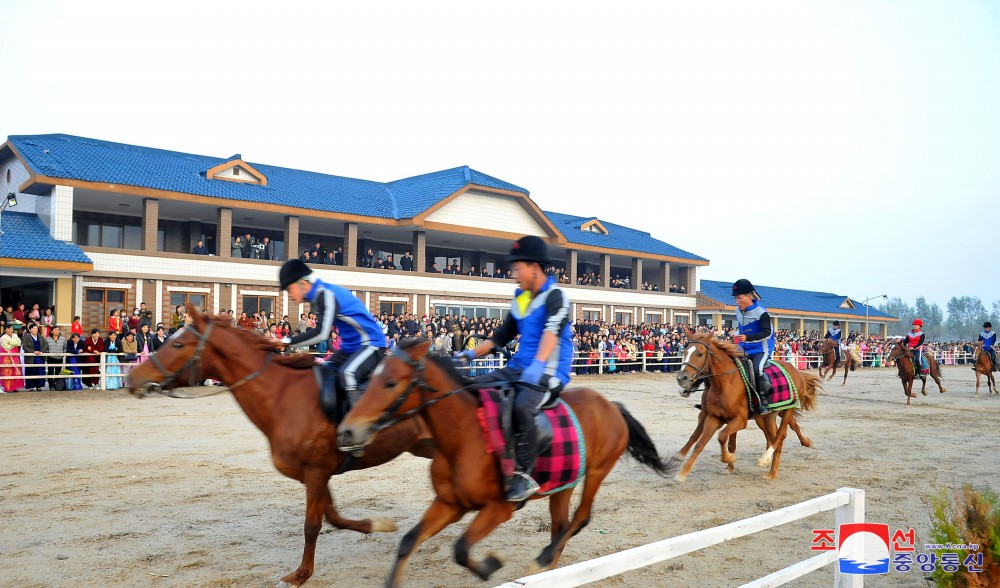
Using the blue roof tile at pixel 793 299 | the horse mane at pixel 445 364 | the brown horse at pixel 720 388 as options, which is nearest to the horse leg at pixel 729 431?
the brown horse at pixel 720 388

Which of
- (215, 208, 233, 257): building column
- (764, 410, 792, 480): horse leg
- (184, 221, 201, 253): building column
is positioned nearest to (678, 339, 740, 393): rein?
(764, 410, 792, 480): horse leg

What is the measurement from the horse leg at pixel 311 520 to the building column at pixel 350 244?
24.0 m

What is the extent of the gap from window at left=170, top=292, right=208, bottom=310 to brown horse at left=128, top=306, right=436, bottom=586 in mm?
20438

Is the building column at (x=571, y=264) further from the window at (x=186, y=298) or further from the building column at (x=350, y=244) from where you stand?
the window at (x=186, y=298)

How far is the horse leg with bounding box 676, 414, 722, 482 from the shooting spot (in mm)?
8523

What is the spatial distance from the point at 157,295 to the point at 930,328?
174729mm

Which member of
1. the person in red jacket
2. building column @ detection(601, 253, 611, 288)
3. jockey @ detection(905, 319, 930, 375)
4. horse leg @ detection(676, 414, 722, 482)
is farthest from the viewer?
building column @ detection(601, 253, 611, 288)

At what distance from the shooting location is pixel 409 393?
4461 millimetres

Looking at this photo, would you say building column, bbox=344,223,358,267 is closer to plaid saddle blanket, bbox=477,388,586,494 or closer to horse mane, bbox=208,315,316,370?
horse mane, bbox=208,315,316,370

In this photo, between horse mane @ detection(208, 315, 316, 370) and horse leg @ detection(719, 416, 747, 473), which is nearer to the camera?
horse mane @ detection(208, 315, 316, 370)

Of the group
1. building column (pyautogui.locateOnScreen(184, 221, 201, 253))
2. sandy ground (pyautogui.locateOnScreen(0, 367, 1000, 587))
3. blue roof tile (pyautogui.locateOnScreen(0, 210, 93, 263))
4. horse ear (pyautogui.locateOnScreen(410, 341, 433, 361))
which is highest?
building column (pyautogui.locateOnScreen(184, 221, 201, 253))

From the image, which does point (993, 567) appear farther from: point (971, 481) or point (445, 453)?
point (971, 481)

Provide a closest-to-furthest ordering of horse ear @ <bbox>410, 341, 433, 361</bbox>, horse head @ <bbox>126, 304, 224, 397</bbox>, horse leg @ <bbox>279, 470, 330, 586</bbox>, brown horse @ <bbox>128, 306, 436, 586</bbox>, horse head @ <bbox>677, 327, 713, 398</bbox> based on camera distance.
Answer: horse ear @ <bbox>410, 341, 433, 361</bbox>
horse leg @ <bbox>279, 470, 330, 586</bbox>
brown horse @ <bbox>128, 306, 436, 586</bbox>
horse head @ <bbox>126, 304, 224, 397</bbox>
horse head @ <bbox>677, 327, 713, 398</bbox>

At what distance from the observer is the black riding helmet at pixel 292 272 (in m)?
5.75
